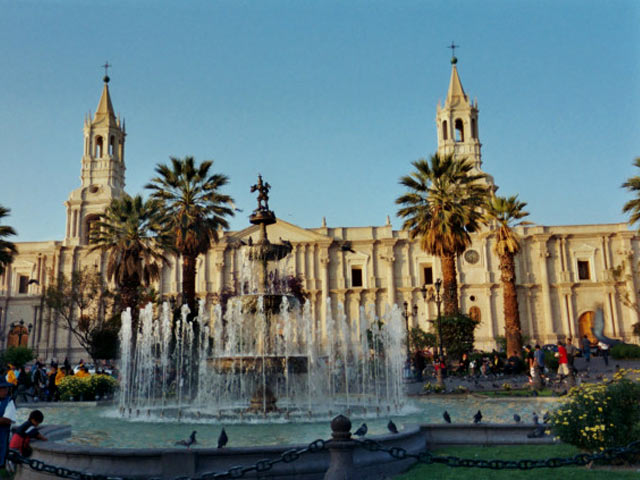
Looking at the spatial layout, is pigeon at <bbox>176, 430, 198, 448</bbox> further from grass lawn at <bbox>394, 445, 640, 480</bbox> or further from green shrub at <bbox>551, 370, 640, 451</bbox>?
green shrub at <bbox>551, 370, 640, 451</bbox>

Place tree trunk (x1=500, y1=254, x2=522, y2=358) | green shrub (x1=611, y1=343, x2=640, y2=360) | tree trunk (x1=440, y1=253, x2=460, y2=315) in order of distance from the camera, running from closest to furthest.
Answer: tree trunk (x1=440, y1=253, x2=460, y2=315) → tree trunk (x1=500, y1=254, x2=522, y2=358) → green shrub (x1=611, y1=343, x2=640, y2=360)

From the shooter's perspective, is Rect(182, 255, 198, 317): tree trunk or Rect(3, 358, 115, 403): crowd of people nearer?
Rect(3, 358, 115, 403): crowd of people

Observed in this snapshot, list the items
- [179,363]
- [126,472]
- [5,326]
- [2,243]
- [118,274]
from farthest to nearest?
1. [5,326]
2. [2,243]
3. [118,274]
4. [179,363]
5. [126,472]

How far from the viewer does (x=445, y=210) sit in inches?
1044

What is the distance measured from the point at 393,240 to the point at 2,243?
26.6 metres

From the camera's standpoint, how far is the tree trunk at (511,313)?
26.3 meters

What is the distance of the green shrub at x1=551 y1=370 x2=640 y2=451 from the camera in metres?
7.01

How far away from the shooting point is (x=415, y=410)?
13164mm

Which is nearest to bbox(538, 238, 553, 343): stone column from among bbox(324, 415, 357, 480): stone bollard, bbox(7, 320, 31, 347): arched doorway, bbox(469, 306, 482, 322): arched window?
bbox(469, 306, 482, 322): arched window

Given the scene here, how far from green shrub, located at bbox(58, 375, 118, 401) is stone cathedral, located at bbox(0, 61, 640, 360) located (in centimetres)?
2769

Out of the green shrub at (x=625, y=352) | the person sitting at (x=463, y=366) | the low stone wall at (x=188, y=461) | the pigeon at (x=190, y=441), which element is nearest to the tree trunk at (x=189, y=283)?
the person sitting at (x=463, y=366)

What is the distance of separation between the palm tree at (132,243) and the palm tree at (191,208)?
32.5 inches

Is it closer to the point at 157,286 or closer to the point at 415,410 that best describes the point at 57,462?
the point at 415,410

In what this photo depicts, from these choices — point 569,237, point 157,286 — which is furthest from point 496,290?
point 157,286
